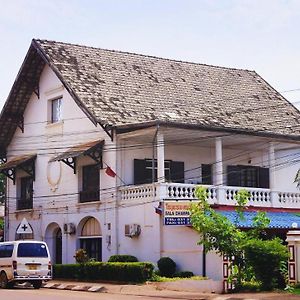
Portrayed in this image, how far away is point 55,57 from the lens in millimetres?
37125

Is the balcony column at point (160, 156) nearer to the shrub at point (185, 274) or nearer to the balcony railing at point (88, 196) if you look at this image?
the balcony railing at point (88, 196)

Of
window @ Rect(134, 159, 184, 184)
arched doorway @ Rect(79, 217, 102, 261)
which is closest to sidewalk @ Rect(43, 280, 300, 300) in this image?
arched doorway @ Rect(79, 217, 102, 261)

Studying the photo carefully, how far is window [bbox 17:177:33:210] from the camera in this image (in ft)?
133

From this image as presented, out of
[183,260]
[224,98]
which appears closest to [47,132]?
[224,98]

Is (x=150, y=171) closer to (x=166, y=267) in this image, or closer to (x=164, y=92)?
(x=164, y=92)

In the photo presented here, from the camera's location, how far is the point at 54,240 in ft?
127

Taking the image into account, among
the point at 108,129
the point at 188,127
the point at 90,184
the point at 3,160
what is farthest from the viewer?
the point at 3,160

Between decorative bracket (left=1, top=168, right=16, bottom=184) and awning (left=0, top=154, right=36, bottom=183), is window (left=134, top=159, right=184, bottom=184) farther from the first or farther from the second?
decorative bracket (left=1, top=168, right=16, bottom=184)

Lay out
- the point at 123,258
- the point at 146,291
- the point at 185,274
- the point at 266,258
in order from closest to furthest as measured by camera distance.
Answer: the point at 266,258 → the point at 146,291 → the point at 185,274 → the point at 123,258

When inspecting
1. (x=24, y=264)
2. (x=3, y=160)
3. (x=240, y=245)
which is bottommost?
(x=24, y=264)

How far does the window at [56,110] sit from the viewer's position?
38.8 metres

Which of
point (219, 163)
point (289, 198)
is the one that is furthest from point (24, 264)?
point (289, 198)

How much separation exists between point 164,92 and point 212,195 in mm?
7079

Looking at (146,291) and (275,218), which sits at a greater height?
(275,218)
